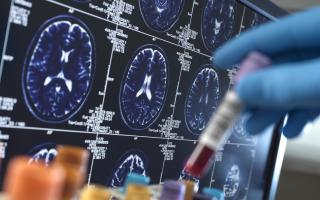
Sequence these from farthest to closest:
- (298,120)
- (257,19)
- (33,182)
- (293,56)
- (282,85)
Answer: (257,19) → (298,120) → (293,56) → (282,85) → (33,182)

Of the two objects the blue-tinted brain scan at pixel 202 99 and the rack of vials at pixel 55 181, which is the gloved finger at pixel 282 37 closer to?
the rack of vials at pixel 55 181

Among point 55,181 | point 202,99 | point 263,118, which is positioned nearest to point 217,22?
point 202,99

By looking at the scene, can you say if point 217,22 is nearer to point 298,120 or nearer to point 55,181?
point 298,120

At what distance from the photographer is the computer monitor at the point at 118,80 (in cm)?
75

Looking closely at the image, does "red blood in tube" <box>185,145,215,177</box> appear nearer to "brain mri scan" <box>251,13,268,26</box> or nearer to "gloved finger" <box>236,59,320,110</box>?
"gloved finger" <box>236,59,320,110</box>

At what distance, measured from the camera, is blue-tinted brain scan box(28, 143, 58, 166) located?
0.79 m

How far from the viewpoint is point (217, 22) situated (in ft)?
4.03

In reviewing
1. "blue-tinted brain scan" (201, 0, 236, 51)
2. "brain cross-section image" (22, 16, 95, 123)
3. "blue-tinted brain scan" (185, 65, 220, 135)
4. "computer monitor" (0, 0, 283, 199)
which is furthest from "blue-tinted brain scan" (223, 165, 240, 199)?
"brain cross-section image" (22, 16, 95, 123)

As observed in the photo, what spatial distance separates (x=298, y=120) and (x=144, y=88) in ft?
1.10

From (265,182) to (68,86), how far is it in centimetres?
92

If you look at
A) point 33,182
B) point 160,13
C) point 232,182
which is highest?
point 160,13

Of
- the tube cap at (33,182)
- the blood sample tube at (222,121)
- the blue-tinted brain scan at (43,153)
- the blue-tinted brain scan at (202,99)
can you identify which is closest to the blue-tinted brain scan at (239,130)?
the blue-tinted brain scan at (202,99)

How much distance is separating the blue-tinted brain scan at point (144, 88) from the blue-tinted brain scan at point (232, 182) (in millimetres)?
420

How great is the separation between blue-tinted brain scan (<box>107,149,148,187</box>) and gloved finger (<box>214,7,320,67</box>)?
1.39ft
